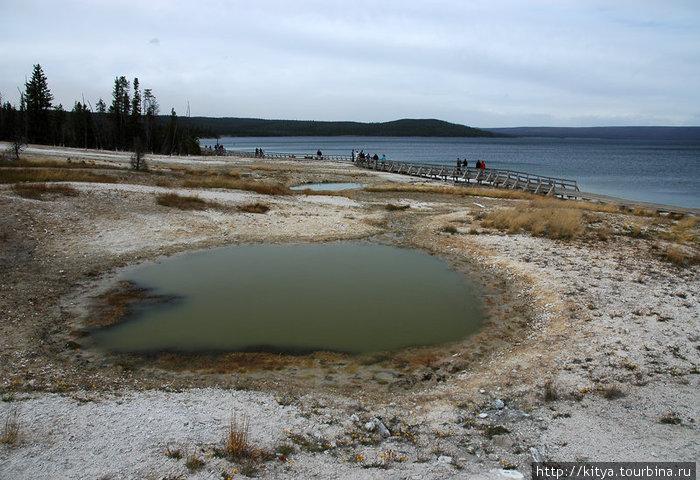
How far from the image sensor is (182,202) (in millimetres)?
22453

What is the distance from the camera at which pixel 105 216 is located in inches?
749

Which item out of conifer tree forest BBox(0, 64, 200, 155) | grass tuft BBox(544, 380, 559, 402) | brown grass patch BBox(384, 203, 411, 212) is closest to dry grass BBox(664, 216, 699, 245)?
brown grass patch BBox(384, 203, 411, 212)

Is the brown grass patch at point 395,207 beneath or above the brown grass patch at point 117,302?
above

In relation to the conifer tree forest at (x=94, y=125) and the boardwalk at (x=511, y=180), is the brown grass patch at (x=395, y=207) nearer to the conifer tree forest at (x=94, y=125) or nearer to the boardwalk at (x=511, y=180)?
the boardwalk at (x=511, y=180)

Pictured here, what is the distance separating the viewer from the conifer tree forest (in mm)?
76812

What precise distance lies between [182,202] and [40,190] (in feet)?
18.5

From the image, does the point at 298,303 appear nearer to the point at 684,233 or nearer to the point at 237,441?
the point at 237,441

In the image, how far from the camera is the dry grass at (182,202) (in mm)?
21922

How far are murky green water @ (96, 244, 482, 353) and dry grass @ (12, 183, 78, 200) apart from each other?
27.2 ft

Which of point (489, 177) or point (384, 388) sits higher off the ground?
point (489, 177)

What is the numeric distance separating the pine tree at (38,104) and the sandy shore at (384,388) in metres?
74.2

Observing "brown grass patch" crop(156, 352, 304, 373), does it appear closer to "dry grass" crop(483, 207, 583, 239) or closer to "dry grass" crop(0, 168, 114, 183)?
"dry grass" crop(483, 207, 583, 239)

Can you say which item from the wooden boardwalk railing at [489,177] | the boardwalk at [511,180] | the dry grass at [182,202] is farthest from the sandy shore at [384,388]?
the wooden boardwalk railing at [489,177]

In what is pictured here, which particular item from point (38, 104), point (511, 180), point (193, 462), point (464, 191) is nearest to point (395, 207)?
point (464, 191)
